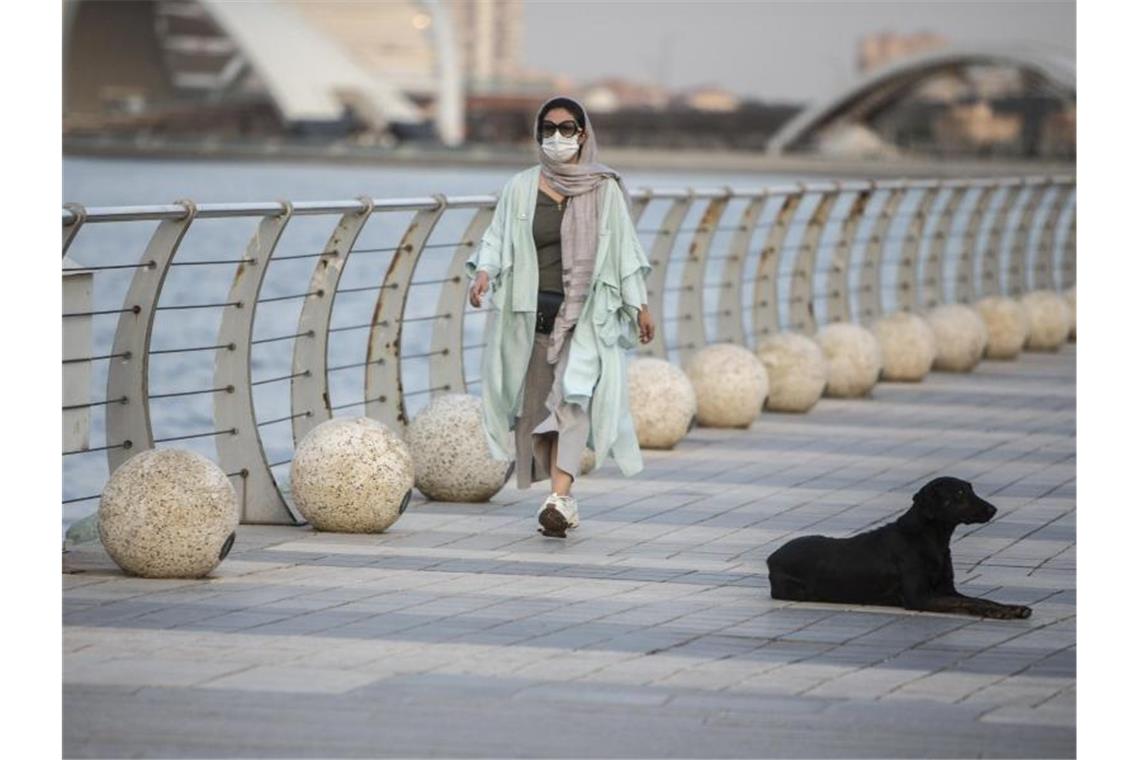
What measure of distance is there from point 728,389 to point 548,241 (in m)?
4.21

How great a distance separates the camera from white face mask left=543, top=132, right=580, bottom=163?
968cm

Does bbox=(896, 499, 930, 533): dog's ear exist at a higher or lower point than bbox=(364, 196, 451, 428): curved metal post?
lower

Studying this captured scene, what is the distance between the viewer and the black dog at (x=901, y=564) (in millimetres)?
7855

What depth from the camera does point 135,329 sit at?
9.24 meters

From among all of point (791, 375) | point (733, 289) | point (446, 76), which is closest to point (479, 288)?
point (791, 375)

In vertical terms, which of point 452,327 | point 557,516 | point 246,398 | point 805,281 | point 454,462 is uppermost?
point 805,281

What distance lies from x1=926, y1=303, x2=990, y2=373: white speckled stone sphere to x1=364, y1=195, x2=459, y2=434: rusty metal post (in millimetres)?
7700

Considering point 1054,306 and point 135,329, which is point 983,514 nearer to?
point 135,329

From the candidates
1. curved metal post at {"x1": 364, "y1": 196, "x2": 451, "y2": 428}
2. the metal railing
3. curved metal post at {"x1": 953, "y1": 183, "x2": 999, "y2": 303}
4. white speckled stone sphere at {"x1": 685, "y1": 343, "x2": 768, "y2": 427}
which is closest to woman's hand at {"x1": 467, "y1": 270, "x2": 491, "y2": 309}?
the metal railing

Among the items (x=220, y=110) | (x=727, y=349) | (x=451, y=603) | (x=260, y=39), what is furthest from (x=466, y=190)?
(x=451, y=603)

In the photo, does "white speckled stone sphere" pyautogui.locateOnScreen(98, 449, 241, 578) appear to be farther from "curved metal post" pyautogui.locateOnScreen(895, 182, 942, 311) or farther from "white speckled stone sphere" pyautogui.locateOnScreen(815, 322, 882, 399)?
"curved metal post" pyautogui.locateOnScreen(895, 182, 942, 311)

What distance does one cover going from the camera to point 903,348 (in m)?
17.4

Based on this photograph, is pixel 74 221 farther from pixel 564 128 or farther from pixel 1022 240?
pixel 1022 240
